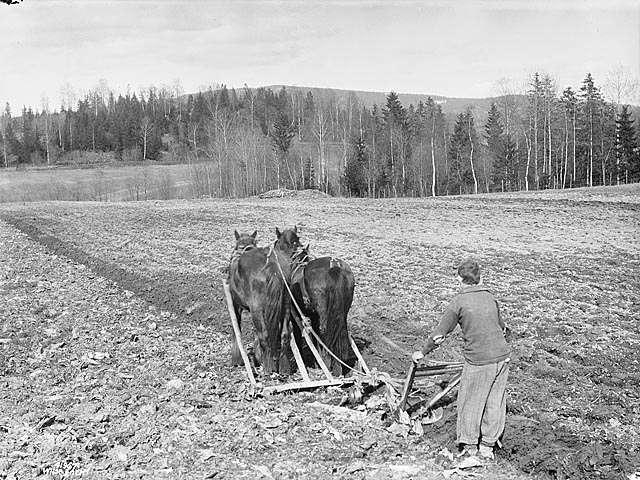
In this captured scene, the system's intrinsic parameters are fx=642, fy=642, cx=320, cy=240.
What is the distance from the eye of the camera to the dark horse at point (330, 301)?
808cm

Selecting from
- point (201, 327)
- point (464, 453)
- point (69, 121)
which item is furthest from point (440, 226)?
point (69, 121)

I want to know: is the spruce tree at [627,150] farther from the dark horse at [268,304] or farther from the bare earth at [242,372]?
the dark horse at [268,304]

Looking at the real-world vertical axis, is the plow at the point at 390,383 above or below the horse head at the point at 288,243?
below

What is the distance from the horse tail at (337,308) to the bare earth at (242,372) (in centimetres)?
81

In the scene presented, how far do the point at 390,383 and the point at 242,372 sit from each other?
2350 mm

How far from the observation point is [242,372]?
27.7 feet

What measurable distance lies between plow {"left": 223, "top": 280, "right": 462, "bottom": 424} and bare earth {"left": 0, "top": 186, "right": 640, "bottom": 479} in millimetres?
180

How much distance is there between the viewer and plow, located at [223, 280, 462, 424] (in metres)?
6.44

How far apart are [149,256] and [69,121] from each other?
317 feet

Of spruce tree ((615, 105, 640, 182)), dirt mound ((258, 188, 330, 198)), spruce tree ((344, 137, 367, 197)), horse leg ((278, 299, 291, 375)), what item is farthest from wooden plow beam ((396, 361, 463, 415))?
spruce tree ((344, 137, 367, 197))

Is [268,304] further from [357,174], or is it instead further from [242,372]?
[357,174]

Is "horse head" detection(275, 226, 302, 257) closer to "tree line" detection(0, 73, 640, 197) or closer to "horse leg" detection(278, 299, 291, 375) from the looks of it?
"horse leg" detection(278, 299, 291, 375)

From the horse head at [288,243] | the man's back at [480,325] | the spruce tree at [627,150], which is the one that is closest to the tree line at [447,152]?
the spruce tree at [627,150]

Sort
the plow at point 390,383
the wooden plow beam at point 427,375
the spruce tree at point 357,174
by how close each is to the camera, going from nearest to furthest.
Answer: the wooden plow beam at point 427,375
the plow at point 390,383
the spruce tree at point 357,174
